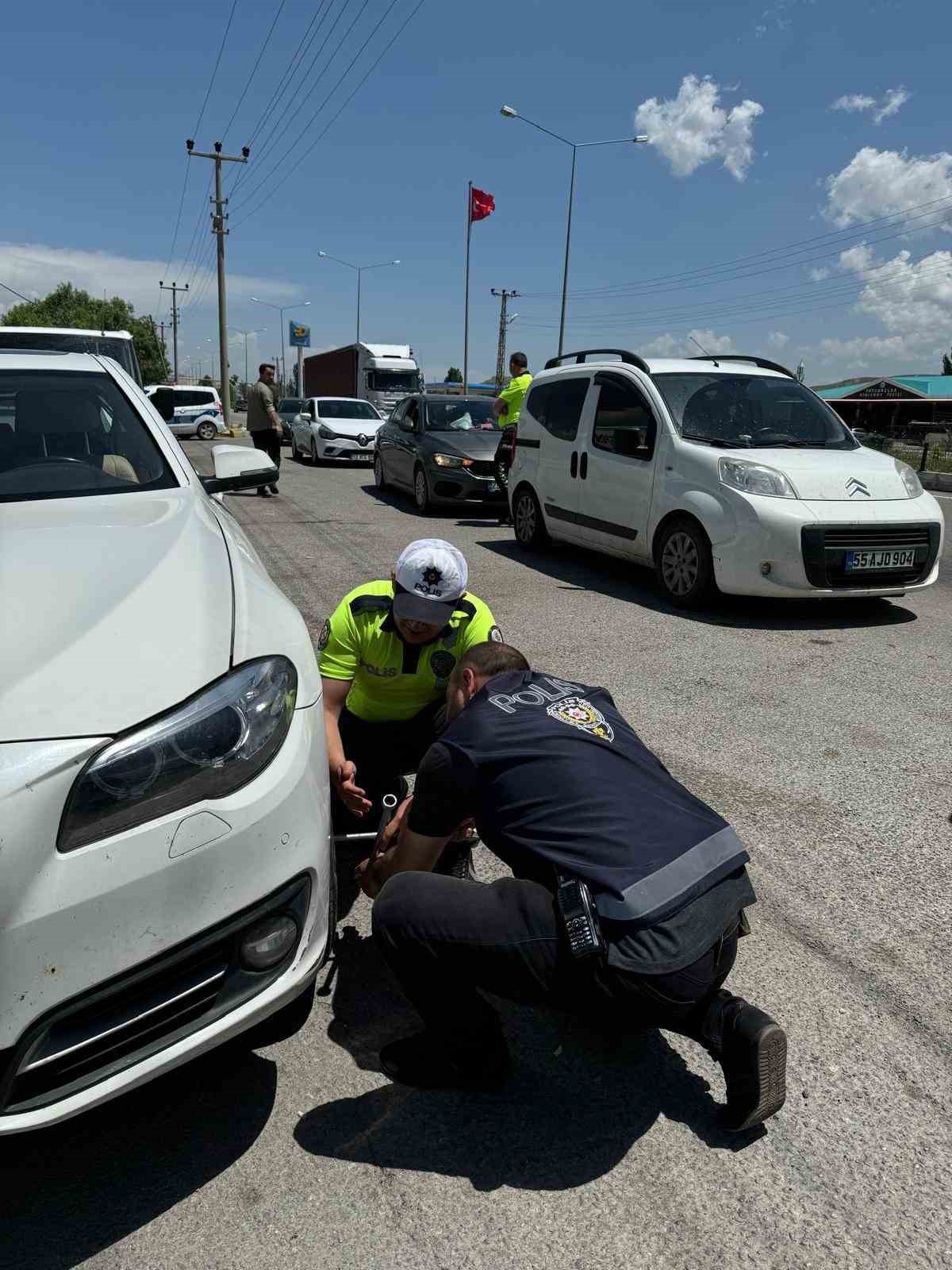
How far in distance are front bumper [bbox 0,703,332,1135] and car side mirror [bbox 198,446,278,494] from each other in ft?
6.79

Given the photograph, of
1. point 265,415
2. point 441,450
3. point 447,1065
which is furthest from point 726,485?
point 265,415

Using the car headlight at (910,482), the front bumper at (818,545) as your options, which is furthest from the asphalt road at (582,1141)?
the car headlight at (910,482)

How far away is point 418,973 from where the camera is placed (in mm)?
2025

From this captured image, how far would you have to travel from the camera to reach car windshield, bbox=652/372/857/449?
699 cm

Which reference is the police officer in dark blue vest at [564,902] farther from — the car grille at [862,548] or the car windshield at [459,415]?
the car windshield at [459,415]

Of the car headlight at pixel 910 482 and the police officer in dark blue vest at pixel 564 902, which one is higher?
the car headlight at pixel 910 482

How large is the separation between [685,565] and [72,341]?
21.6ft

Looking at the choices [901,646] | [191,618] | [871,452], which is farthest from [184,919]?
[871,452]

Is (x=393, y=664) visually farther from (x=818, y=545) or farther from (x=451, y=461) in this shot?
(x=451, y=461)

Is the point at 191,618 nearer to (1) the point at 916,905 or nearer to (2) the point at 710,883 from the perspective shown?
(2) the point at 710,883

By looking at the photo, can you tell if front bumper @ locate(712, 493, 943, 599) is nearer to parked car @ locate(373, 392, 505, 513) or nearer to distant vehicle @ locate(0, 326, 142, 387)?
parked car @ locate(373, 392, 505, 513)

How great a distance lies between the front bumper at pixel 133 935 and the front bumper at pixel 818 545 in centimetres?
511

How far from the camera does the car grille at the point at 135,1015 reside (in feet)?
4.80

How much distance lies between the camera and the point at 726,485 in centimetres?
643
